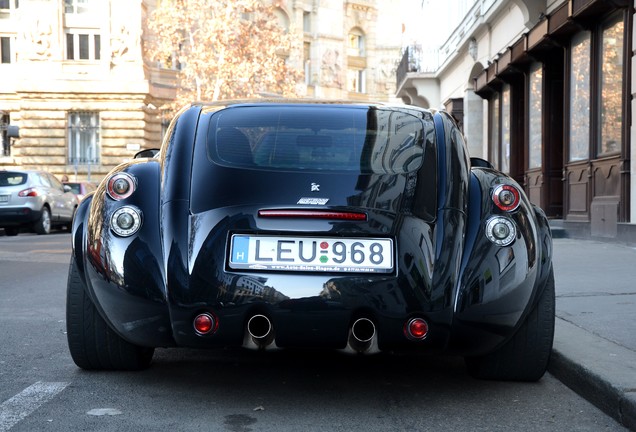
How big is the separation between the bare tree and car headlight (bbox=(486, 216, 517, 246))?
36.0 metres

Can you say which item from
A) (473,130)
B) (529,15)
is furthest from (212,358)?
(473,130)

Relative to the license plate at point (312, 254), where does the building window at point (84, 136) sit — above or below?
above

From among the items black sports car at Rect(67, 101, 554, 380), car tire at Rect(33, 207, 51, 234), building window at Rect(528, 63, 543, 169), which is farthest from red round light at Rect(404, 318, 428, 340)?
car tire at Rect(33, 207, 51, 234)

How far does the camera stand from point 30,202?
75.3 feet

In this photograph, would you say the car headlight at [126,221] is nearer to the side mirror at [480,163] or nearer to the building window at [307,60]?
the side mirror at [480,163]

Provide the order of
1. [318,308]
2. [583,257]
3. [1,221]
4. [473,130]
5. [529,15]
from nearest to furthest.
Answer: [318,308], [583,257], [529,15], [1,221], [473,130]

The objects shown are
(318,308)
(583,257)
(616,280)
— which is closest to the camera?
(318,308)

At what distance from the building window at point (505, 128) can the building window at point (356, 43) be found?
4758cm

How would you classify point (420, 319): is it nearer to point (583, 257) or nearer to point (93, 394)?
point (93, 394)

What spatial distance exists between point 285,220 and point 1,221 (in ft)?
65.1

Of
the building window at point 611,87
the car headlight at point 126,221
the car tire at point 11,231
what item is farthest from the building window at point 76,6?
the car headlight at point 126,221

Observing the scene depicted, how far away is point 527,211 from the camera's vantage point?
4.48 m

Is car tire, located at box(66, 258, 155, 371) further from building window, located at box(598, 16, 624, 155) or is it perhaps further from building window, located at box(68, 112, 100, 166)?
building window, located at box(68, 112, 100, 166)

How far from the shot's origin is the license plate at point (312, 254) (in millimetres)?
3953
